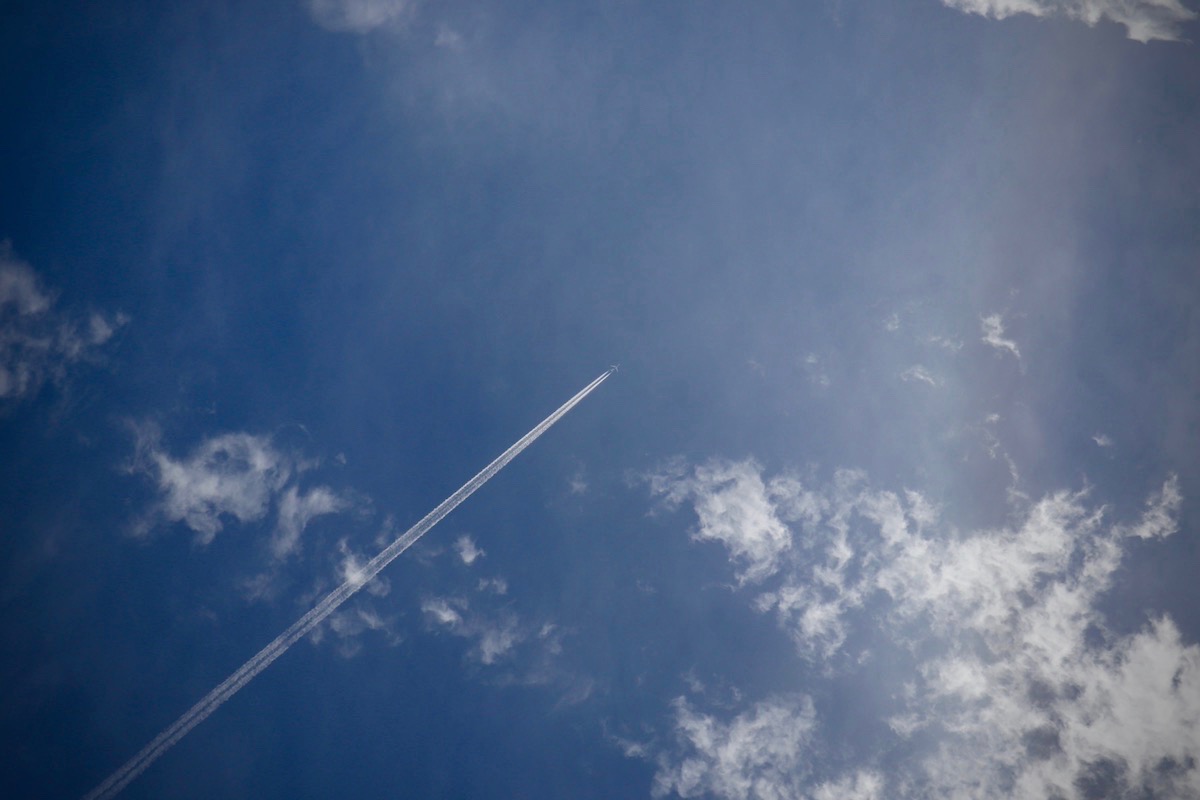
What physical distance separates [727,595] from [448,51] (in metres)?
135

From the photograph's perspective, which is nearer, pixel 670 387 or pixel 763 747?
pixel 763 747

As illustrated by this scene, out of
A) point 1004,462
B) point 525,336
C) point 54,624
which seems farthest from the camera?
point 525,336

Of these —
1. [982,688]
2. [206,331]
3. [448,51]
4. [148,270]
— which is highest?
[448,51]

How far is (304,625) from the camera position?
11562cm

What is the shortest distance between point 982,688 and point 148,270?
195m

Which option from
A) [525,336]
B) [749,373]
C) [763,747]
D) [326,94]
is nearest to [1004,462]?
[749,373]

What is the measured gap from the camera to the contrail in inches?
4262

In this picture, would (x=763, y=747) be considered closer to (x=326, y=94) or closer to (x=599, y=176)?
(x=599, y=176)

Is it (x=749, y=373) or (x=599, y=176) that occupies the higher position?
(x=599, y=176)

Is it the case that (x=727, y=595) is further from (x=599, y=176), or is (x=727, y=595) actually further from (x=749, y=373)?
(x=599, y=176)

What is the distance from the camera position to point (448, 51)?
13012 cm

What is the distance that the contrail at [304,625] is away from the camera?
355 feet

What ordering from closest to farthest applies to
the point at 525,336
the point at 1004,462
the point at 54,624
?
the point at 54,624 → the point at 1004,462 → the point at 525,336

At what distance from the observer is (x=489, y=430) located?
126m
